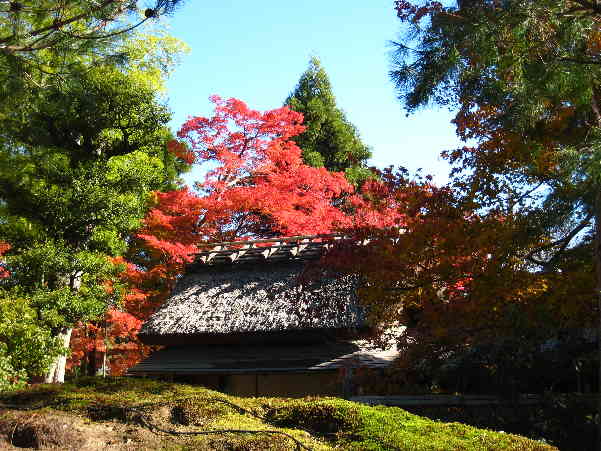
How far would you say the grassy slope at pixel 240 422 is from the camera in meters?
4.25

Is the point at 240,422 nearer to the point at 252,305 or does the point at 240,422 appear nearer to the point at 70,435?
the point at 70,435

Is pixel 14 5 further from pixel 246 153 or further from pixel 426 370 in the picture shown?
pixel 246 153

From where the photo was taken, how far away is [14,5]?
6543 mm

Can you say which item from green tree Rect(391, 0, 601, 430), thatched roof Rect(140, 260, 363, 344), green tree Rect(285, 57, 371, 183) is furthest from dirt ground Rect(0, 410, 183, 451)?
green tree Rect(285, 57, 371, 183)

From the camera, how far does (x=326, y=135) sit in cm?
2592

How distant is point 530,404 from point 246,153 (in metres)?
12.5

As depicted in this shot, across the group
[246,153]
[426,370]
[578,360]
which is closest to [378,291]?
[426,370]

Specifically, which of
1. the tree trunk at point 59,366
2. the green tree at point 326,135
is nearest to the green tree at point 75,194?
the tree trunk at point 59,366

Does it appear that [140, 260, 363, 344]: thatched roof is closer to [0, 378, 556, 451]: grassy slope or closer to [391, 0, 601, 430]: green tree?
[391, 0, 601, 430]: green tree

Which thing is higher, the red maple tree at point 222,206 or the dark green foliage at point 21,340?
the red maple tree at point 222,206

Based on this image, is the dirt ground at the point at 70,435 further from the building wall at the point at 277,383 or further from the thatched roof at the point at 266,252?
the thatched roof at the point at 266,252

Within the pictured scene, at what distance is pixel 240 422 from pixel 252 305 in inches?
344

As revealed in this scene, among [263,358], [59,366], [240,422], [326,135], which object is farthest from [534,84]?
[326,135]

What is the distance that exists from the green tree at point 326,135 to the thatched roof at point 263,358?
12.3 meters
